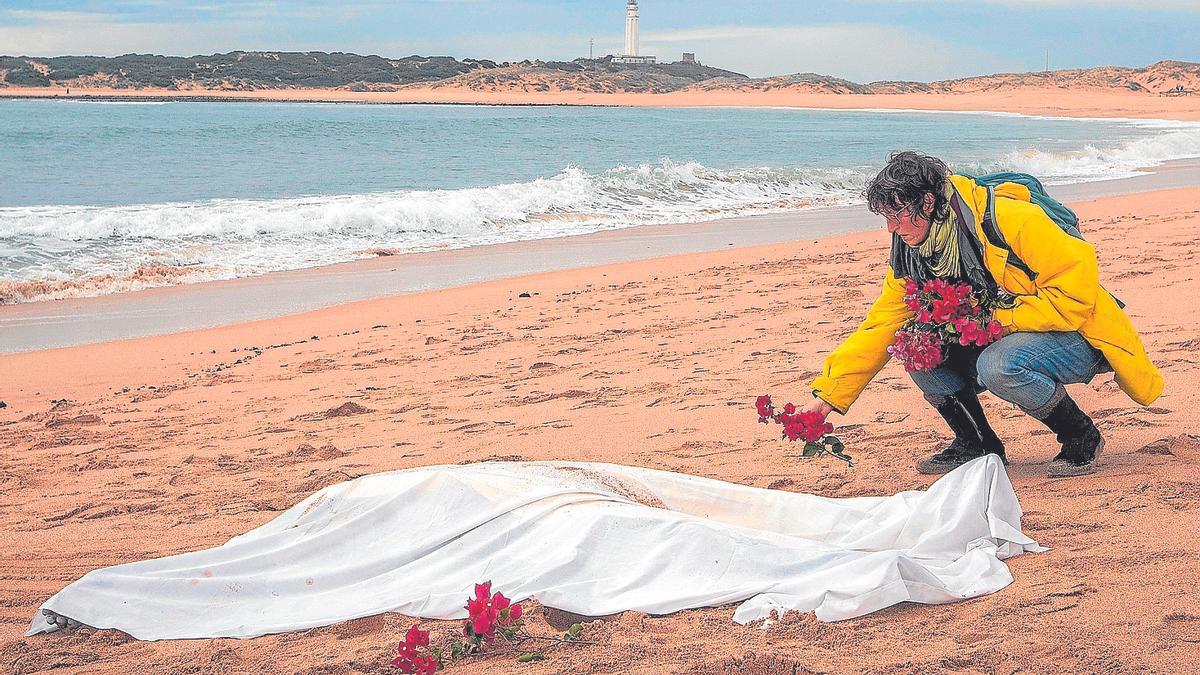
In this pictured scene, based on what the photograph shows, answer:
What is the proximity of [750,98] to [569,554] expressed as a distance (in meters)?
93.4

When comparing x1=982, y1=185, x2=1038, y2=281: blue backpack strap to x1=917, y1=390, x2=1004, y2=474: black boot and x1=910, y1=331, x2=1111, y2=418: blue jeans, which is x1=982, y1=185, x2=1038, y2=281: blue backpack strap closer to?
x1=910, y1=331, x2=1111, y2=418: blue jeans

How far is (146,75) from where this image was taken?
10612cm

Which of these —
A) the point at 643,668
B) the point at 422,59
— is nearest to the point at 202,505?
the point at 643,668

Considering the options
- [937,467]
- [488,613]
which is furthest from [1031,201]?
[488,613]

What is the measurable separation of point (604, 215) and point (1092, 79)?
79.5 m

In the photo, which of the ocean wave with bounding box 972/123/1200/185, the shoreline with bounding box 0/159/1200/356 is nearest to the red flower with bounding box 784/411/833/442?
the shoreline with bounding box 0/159/1200/356

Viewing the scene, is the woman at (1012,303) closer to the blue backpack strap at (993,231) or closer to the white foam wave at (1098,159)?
the blue backpack strap at (993,231)

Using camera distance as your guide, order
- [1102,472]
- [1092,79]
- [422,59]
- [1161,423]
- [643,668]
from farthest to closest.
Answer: [422,59] < [1092,79] < [1161,423] < [1102,472] < [643,668]

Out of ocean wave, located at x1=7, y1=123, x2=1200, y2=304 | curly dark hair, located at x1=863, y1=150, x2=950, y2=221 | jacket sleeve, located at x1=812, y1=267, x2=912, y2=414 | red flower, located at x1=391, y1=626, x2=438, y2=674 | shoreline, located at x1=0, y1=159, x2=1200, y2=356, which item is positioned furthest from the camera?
ocean wave, located at x1=7, y1=123, x2=1200, y2=304

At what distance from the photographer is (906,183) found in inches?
131

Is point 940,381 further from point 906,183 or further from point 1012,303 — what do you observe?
point 906,183

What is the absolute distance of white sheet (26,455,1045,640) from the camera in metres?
2.98

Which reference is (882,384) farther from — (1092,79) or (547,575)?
(1092,79)

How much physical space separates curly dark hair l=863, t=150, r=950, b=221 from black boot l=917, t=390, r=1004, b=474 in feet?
3.23
